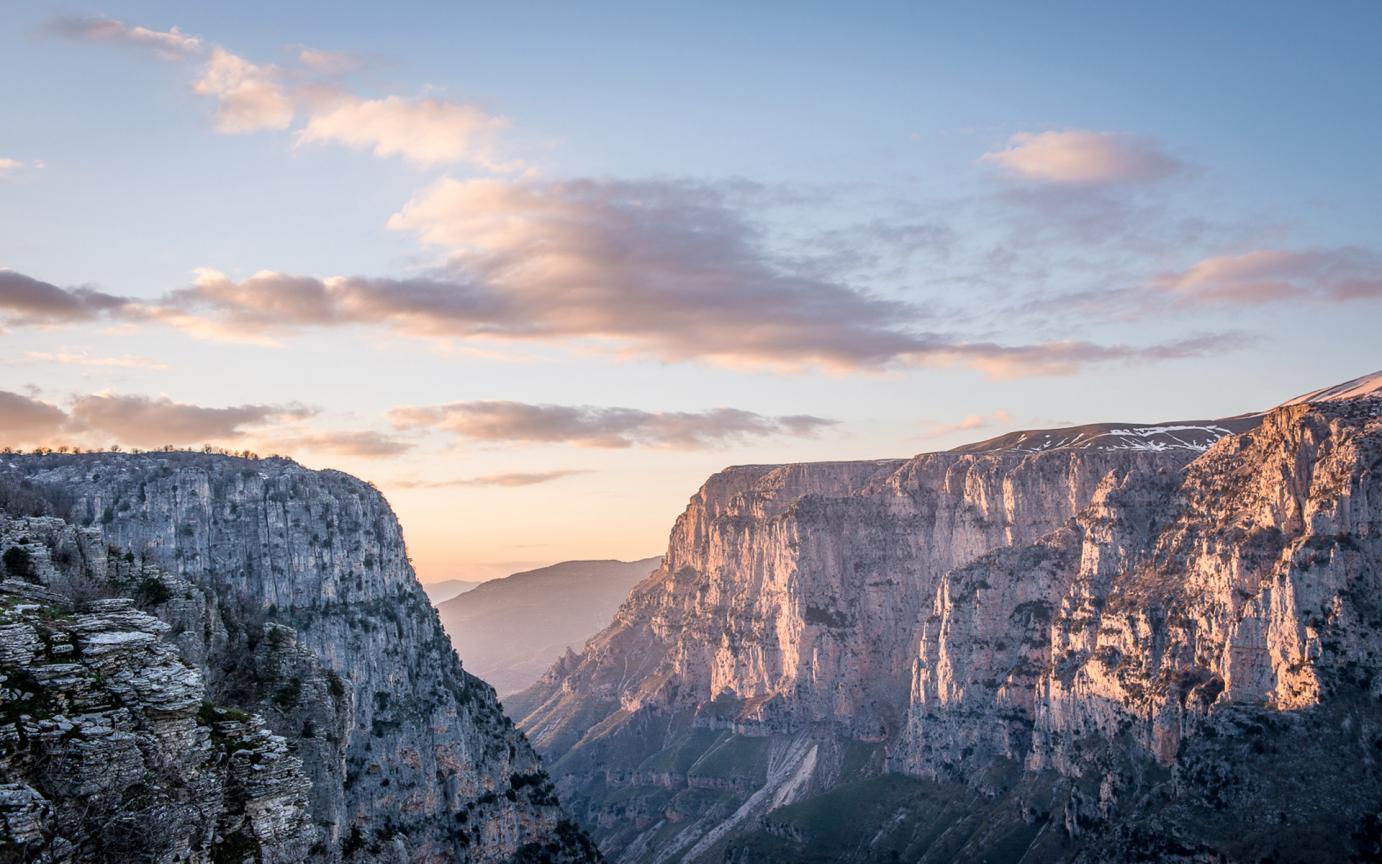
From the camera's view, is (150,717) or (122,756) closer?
(122,756)

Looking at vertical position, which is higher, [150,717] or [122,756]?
[150,717]

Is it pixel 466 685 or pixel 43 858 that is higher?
pixel 43 858

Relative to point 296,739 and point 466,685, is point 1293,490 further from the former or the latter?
point 296,739

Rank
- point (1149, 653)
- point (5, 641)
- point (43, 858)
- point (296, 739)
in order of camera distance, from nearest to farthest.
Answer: point (43, 858) < point (5, 641) < point (296, 739) < point (1149, 653)

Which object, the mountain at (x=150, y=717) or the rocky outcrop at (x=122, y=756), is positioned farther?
the mountain at (x=150, y=717)

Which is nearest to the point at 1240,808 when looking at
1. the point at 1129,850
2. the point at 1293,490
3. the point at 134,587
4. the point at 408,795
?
the point at 1129,850

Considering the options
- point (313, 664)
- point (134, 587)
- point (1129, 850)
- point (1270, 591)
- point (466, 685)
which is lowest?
point (1129, 850)

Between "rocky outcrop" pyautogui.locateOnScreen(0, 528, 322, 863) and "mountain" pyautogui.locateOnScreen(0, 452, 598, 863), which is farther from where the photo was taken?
"mountain" pyautogui.locateOnScreen(0, 452, 598, 863)

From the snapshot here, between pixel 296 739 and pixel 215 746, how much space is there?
16.9m

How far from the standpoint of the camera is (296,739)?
49.2 meters

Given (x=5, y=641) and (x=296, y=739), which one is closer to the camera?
(x=5, y=641)

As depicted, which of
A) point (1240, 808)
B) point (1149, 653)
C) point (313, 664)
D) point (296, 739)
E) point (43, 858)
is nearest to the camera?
point (43, 858)

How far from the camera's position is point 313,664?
190 feet

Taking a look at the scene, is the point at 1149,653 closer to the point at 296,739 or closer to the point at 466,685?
the point at 466,685
